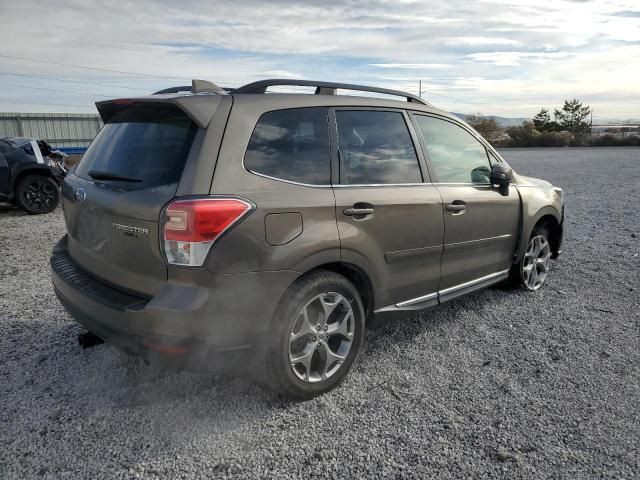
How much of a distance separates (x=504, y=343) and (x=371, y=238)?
1476 mm

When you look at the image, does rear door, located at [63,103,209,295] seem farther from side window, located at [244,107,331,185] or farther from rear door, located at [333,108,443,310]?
rear door, located at [333,108,443,310]

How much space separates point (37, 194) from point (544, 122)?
2430 inches

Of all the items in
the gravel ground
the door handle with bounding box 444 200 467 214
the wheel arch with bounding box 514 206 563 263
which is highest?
the door handle with bounding box 444 200 467 214

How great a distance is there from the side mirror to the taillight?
2.52 meters

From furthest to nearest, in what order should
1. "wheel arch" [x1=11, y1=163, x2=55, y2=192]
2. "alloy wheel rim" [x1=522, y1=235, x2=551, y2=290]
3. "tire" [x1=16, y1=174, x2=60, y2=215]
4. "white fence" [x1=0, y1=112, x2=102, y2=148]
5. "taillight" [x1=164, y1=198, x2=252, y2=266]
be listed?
"white fence" [x1=0, y1=112, x2=102, y2=148], "tire" [x1=16, y1=174, x2=60, y2=215], "wheel arch" [x1=11, y1=163, x2=55, y2=192], "alloy wheel rim" [x1=522, y1=235, x2=551, y2=290], "taillight" [x1=164, y1=198, x2=252, y2=266]

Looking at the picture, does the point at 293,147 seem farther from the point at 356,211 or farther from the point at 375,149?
the point at 375,149

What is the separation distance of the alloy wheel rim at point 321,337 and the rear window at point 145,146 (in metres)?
1.07

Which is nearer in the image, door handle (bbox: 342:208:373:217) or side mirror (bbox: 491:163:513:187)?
door handle (bbox: 342:208:373:217)

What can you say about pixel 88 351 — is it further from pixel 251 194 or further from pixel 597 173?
pixel 597 173

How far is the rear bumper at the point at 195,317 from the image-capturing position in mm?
2527

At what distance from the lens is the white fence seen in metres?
25.7

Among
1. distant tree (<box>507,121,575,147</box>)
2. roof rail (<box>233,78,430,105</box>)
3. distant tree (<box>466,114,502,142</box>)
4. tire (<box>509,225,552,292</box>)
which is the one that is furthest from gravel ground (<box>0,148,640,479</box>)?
distant tree (<box>466,114,502,142</box>)

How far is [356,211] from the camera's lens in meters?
3.09

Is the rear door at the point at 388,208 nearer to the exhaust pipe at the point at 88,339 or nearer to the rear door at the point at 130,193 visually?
the rear door at the point at 130,193
